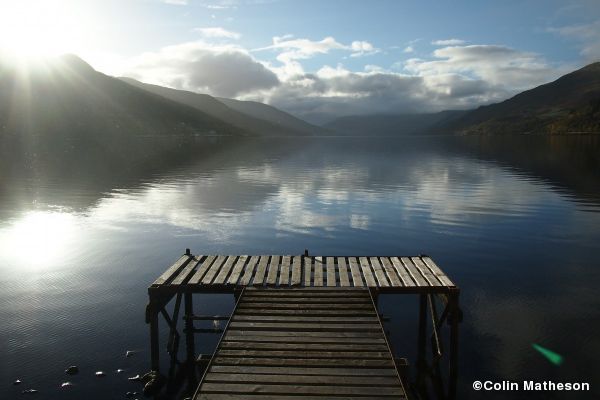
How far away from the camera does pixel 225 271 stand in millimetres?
17422

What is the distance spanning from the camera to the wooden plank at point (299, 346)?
12023 mm

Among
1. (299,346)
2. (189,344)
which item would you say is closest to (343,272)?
(299,346)

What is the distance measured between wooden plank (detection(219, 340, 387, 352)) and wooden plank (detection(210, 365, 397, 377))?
2.96 feet

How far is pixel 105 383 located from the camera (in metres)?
15.0

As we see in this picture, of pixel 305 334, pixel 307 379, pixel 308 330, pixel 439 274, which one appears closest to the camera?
pixel 307 379

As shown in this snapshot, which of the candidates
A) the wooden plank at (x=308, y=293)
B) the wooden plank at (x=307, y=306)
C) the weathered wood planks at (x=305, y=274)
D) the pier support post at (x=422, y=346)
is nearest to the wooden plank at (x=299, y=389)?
the wooden plank at (x=307, y=306)

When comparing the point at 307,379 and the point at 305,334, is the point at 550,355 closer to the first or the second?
the point at 305,334

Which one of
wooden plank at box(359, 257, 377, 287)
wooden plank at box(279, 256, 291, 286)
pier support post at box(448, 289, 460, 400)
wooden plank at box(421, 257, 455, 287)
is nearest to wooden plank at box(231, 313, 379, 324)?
wooden plank at box(359, 257, 377, 287)

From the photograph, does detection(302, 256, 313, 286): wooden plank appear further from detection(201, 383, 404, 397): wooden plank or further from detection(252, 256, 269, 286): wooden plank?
detection(201, 383, 404, 397): wooden plank

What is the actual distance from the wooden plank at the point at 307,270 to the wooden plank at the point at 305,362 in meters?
5.24

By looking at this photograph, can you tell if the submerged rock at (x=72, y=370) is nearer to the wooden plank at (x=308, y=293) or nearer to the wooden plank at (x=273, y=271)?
the wooden plank at (x=308, y=293)

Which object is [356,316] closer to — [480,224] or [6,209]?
[480,224]

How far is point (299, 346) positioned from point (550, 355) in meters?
10.9

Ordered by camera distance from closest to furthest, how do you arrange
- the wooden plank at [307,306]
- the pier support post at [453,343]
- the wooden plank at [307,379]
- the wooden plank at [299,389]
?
the wooden plank at [299,389]
the wooden plank at [307,379]
the wooden plank at [307,306]
the pier support post at [453,343]
